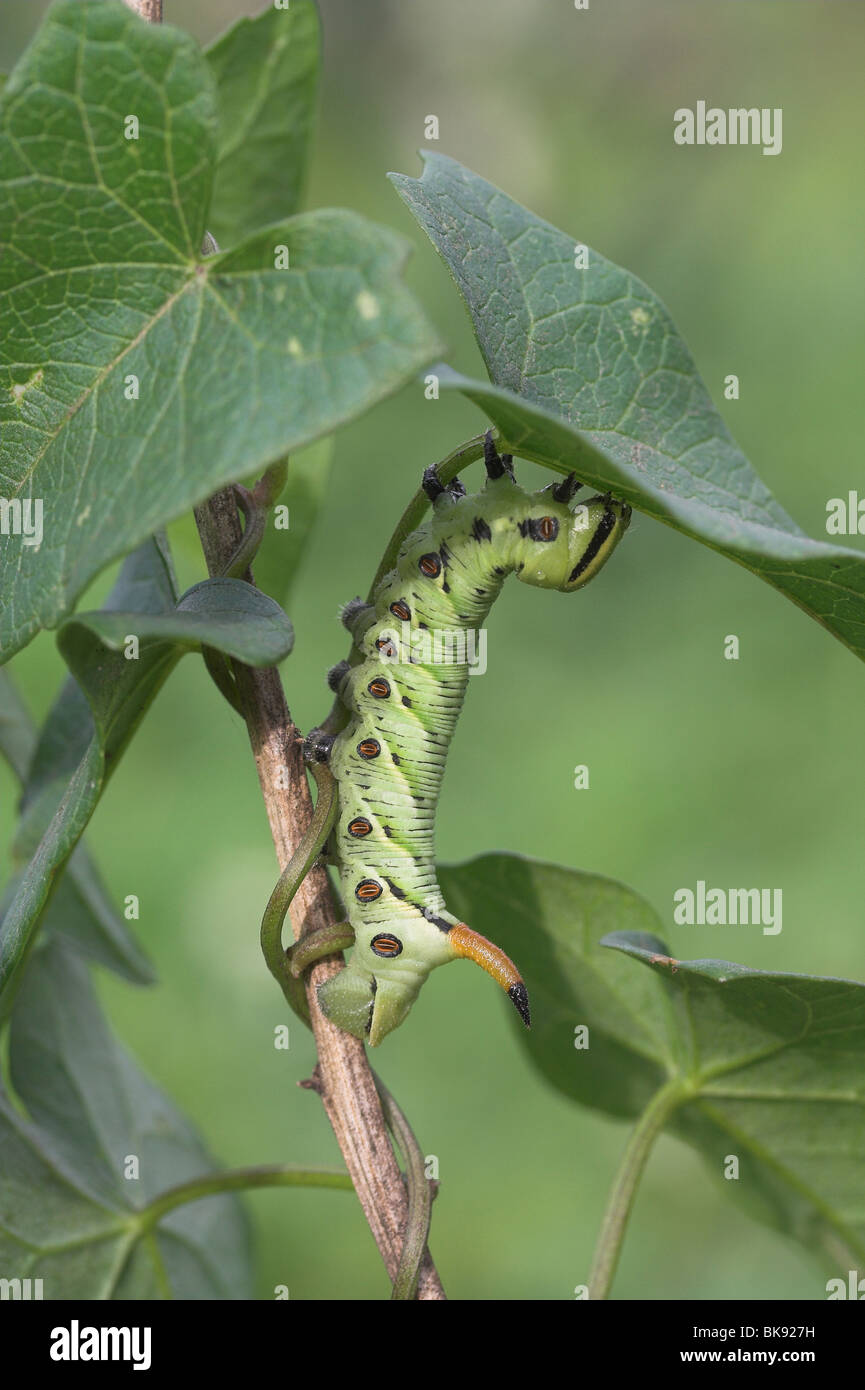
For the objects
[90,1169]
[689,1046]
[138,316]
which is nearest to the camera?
[138,316]

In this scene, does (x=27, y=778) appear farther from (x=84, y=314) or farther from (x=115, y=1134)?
(x=84, y=314)

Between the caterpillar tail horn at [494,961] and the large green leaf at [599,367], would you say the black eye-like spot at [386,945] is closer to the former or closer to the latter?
the caterpillar tail horn at [494,961]

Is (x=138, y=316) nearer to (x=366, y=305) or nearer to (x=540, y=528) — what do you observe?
(x=366, y=305)

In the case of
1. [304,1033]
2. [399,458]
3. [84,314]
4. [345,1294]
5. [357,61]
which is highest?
[357,61]

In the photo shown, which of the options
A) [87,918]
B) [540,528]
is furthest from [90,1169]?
[540,528]

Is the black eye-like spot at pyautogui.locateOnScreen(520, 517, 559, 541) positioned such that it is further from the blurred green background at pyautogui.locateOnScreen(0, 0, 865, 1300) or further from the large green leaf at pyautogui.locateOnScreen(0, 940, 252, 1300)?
the large green leaf at pyautogui.locateOnScreen(0, 940, 252, 1300)

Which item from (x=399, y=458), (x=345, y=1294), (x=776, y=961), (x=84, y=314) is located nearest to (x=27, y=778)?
(x=84, y=314)

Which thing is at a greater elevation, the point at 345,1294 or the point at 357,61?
the point at 357,61
